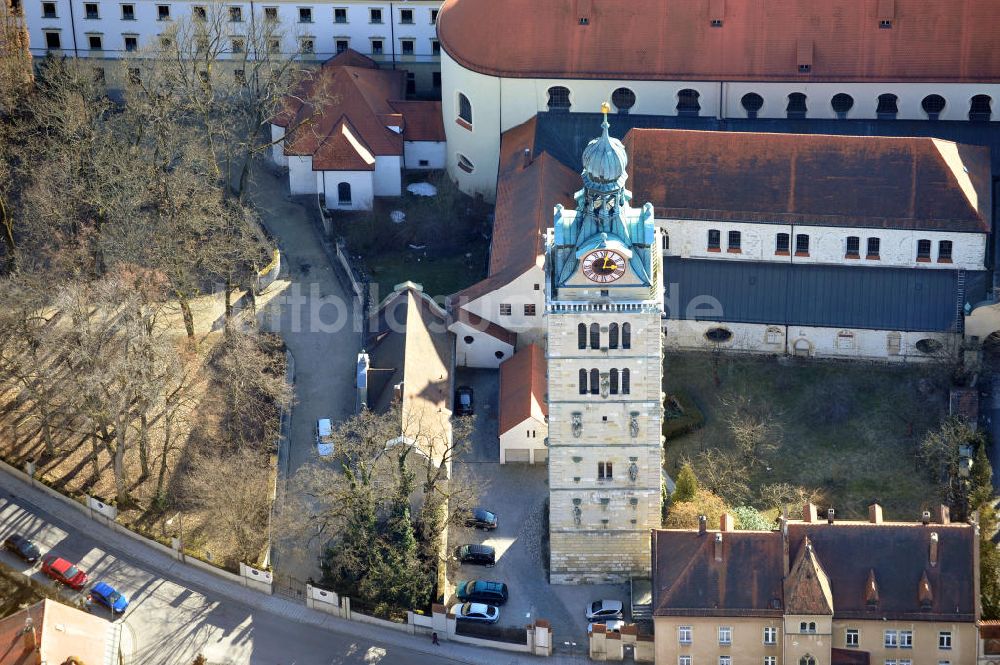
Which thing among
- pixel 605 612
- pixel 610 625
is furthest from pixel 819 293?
pixel 610 625

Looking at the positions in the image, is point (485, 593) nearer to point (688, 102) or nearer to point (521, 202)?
point (521, 202)

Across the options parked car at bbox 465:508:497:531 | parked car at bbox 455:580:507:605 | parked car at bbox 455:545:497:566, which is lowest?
parked car at bbox 455:580:507:605

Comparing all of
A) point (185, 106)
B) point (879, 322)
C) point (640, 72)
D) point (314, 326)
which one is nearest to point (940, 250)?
point (879, 322)

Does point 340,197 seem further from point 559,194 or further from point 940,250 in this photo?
point 940,250

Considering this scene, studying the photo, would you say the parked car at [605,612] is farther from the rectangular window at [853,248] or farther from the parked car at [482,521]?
the rectangular window at [853,248]

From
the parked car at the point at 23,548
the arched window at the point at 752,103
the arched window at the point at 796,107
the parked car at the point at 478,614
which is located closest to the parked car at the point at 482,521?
the parked car at the point at 478,614

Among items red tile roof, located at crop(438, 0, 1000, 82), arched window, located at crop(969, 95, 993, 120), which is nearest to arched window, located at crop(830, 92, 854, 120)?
red tile roof, located at crop(438, 0, 1000, 82)

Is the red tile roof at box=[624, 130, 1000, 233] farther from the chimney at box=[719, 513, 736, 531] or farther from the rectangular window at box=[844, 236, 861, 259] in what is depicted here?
the chimney at box=[719, 513, 736, 531]
